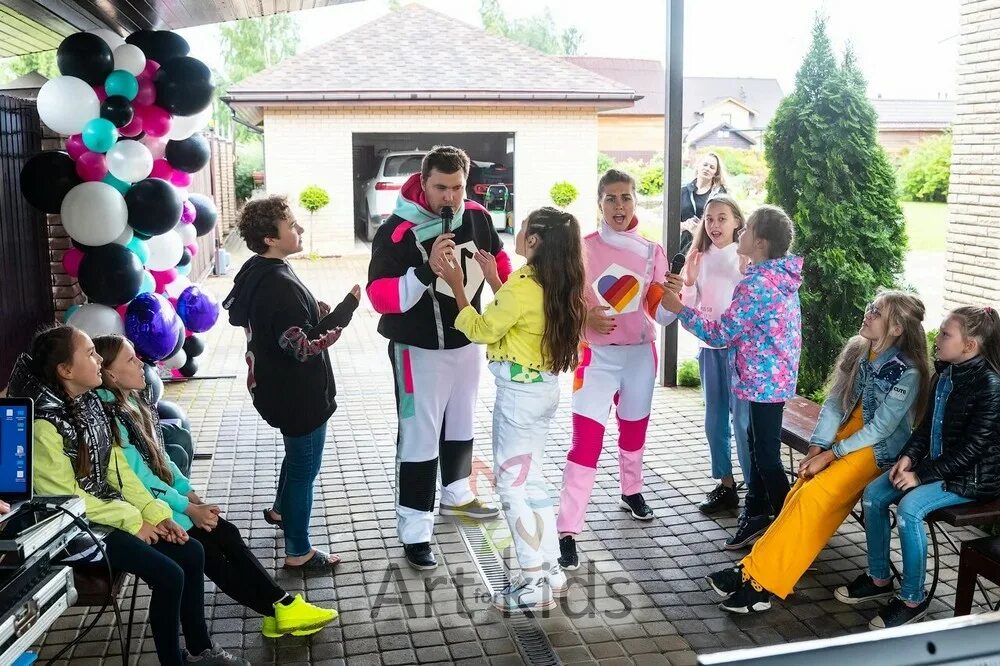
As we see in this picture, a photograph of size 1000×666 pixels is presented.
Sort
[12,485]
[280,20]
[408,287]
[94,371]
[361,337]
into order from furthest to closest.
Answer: [280,20] → [361,337] → [408,287] → [94,371] → [12,485]

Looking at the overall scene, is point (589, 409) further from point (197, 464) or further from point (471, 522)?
point (197, 464)

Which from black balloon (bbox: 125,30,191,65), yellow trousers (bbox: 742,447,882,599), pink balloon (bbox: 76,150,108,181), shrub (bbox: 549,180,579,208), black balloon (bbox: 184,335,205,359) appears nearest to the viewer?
yellow trousers (bbox: 742,447,882,599)

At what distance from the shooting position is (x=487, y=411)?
6863mm

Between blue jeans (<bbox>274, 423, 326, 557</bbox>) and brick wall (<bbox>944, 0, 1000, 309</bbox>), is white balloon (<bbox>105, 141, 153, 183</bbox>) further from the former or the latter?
brick wall (<bbox>944, 0, 1000, 309</bbox>)

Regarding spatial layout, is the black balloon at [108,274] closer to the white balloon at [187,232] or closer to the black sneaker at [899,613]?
the white balloon at [187,232]

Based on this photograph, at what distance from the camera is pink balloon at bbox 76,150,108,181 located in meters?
5.39

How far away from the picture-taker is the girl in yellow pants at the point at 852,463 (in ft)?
11.9

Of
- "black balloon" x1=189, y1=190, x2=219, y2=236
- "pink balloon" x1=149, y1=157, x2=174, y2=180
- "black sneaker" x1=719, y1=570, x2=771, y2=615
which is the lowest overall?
"black sneaker" x1=719, y1=570, x2=771, y2=615

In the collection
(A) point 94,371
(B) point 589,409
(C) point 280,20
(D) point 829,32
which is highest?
(C) point 280,20

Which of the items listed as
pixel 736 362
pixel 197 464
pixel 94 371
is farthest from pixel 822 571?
pixel 197 464

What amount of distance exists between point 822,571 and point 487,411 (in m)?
3.20

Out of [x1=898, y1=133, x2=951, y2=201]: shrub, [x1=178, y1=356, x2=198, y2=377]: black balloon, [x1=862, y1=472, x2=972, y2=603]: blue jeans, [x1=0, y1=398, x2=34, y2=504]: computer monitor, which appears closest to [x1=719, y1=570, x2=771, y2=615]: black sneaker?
[x1=862, y1=472, x2=972, y2=603]: blue jeans

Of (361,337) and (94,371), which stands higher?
(94,371)

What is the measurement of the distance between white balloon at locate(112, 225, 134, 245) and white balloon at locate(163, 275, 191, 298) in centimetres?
89
